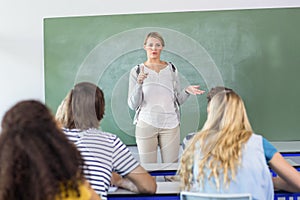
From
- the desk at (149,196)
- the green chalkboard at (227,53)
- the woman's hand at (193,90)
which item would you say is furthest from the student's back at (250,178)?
the green chalkboard at (227,53)

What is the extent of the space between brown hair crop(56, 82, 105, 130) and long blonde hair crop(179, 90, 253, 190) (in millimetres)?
464

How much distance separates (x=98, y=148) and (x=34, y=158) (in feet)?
2.47

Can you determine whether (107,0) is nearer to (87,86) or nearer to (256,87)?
(256,87)

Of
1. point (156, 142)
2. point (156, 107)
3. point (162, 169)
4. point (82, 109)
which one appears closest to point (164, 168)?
point (162, 169)

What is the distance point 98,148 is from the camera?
1.76 m

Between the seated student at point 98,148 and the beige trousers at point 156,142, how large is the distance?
3.28 feet

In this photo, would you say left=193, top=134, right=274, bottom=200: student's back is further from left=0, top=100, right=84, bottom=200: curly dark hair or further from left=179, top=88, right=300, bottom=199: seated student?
→ left=0, top=100, right=84, bottom=200: curly dark hair

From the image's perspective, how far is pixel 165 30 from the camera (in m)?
3.68

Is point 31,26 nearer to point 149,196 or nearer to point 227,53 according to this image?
point 227,53

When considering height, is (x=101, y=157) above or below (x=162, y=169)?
above

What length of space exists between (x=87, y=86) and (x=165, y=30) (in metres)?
1.85

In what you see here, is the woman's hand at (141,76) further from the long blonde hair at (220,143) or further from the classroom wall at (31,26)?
the long blonde hair at (220,143)

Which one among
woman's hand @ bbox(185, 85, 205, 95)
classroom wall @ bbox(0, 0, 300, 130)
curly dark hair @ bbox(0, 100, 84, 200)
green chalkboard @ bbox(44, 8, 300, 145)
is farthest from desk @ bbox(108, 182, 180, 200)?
classroom wall @ bbox(0, 0, 300, 130)

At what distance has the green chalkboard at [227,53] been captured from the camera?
12.2 feet
